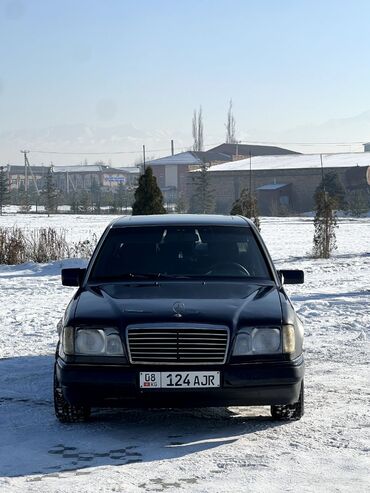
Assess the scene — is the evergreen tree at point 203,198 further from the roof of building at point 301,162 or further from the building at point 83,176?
the building at point 83,176

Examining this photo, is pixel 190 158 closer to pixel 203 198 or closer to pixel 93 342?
pixel 203 198

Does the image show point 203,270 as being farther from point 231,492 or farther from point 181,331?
point 231,492

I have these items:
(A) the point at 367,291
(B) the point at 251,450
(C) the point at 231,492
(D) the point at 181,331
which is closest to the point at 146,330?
(D) the point at 181,331

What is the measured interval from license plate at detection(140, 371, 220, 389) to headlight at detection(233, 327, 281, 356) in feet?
Answer: 0.88

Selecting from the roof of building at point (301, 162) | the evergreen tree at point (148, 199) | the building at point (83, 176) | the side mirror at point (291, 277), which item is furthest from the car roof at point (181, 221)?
the building at point (83, 176)

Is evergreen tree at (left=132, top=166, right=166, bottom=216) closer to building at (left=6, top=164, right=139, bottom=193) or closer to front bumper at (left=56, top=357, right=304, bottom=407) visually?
front bumper at (left=56, top=357, right=304, bottom=407)

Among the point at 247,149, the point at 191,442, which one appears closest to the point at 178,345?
the point at 191,442

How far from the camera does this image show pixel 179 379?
21.4 ft

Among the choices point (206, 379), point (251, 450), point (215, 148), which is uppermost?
point (215, 148)

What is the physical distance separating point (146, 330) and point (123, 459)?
1.01m

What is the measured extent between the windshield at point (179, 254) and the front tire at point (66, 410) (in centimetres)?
132

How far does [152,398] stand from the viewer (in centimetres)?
650

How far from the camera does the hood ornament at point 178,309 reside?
6.71m

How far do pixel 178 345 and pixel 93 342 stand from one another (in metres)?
0.66
